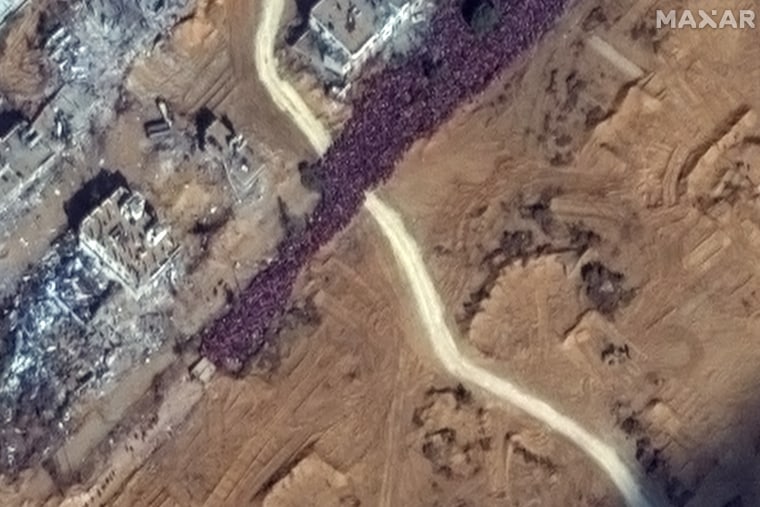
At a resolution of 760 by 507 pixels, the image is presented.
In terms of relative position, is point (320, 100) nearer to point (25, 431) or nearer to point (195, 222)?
point (195, 222)

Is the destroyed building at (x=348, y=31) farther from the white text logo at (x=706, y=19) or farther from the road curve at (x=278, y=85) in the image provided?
the white text logo at (x=706, y=19)

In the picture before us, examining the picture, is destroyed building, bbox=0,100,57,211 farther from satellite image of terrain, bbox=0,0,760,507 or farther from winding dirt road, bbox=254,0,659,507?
winding dirt road, bbox=254,0,659,507

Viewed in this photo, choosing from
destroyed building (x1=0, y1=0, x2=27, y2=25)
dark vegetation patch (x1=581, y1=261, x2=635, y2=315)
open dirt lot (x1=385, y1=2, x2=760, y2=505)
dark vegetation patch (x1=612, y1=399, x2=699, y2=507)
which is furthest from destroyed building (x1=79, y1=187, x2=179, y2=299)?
dark vegetation patch (x1=612, y1=399, x2=699, y2=507)

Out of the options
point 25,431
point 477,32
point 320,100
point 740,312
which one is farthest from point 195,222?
point 740,312

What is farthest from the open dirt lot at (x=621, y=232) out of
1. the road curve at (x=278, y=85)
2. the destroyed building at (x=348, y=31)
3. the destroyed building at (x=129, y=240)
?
the destroyed building at (x=129, y=240)

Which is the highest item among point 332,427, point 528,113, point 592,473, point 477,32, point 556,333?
point 477,32

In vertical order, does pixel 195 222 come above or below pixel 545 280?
above
